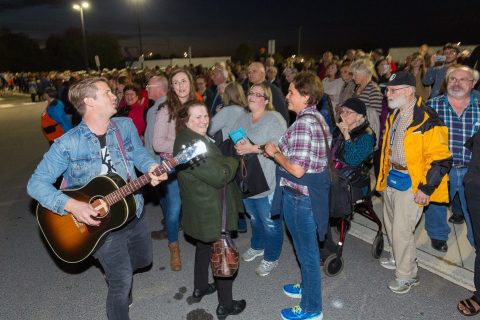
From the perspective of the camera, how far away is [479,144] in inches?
121

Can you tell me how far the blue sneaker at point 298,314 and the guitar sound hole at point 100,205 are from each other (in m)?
1.86

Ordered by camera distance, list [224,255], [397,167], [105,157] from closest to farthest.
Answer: [105,157] → [224,255] → [397,167]

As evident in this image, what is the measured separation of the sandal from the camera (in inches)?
A: 130

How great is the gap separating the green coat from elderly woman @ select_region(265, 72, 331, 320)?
42 centimetres

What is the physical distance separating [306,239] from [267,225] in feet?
3.22

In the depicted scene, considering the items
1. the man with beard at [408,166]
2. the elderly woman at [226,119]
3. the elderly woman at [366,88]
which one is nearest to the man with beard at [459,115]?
the man with beard at [408,166]

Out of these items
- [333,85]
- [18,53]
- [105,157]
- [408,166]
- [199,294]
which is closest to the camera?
[105,157]

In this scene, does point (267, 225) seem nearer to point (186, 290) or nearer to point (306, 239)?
point (306, 239)

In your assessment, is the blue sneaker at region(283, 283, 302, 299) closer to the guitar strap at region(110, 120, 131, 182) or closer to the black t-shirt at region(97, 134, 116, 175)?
the guitar strap at region(110, 120, 131, 182)

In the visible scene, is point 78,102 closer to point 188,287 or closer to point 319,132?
point 319,132

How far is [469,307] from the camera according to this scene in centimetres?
332

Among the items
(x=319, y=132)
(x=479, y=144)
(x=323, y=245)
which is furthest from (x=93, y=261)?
(x=479, y=144)

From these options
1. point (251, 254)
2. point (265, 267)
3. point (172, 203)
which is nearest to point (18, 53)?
point (172, 203)

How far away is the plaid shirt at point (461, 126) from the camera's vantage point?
Answer: 3922 mm
